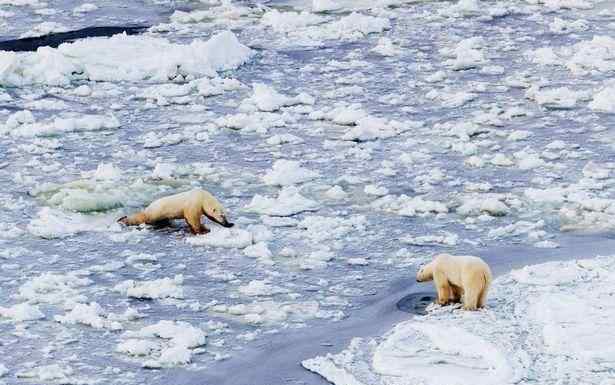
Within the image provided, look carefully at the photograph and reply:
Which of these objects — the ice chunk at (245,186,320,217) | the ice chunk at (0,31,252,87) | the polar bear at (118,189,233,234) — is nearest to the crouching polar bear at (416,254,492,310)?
the ice chunk at (245,186,320,217)

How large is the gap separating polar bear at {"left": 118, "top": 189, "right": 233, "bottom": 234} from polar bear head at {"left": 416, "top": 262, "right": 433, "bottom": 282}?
2.00 metres

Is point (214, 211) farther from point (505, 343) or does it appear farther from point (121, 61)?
point (121, 61)

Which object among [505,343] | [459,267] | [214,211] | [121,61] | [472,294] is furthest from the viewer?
[121,61]

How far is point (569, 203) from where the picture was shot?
10.4 meters

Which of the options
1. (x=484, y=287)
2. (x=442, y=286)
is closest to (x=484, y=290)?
(x=484, y=287)

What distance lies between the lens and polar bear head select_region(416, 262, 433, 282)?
862 cm

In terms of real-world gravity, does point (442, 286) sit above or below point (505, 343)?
above

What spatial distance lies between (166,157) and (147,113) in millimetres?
1790

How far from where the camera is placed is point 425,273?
28.4 ft

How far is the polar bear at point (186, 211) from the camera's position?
10000 mm

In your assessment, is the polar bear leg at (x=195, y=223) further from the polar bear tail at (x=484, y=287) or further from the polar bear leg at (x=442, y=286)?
the polar bear tail at (x=484, y=287)

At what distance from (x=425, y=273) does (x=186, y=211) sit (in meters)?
2.38

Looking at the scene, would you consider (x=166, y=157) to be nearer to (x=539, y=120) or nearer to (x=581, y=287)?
(x=539, y=120)

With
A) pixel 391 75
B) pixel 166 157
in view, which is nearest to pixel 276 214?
pixel 166 157
